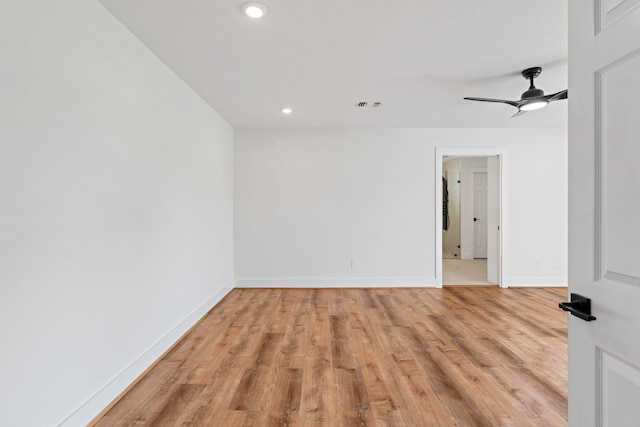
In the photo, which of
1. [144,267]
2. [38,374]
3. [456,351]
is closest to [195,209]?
[144,267]

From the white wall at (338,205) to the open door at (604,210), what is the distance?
385 centimetres

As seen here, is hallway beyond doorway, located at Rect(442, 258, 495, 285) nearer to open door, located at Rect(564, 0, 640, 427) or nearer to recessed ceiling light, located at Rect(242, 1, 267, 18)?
open door, located at Rect(564, 0, 640, 427)

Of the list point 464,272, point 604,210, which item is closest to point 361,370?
point 604,210

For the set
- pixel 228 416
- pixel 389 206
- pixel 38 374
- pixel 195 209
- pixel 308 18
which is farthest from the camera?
pixel 389 206

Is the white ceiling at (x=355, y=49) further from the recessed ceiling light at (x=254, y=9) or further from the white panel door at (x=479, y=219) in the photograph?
the white panel door at (x=479, y=219)

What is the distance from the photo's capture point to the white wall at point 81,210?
1354 mm

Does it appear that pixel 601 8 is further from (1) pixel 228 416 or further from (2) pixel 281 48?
(1) pixel 228 416

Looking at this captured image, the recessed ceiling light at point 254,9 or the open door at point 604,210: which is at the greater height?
the recessed ceiling light at point 254,9

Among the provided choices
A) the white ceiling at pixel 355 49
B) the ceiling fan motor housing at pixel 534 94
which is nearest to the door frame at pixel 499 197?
the white ceiling at pixel 355 49

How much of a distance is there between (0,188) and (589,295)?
219 cm

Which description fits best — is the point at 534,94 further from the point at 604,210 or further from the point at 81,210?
the point at 81,210

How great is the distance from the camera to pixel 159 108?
2613 mm

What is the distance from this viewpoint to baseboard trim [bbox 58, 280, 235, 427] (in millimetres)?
1730

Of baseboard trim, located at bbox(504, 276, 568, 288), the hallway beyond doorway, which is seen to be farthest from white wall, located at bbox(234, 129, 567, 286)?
the hallway beyond doorway
